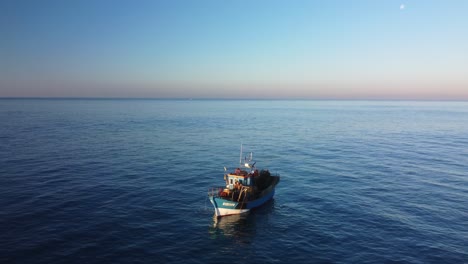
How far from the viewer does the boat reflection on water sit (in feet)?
128

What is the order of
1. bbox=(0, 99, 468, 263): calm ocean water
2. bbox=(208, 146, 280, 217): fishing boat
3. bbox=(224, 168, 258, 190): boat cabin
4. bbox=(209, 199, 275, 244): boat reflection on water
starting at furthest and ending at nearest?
bbox=(224, 168, 258, 190): boat cabin → bbox=(208, 146, 280, 217): fishing boat → bbox=(209, 199, 275, 244): boat reflection on water → bbox=(0, 99, 468, 263): calm ocean water

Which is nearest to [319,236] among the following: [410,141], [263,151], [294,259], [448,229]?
[294,259]

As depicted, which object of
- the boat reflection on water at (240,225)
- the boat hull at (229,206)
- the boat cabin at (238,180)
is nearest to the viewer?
the boat reflection on water at (240,225)

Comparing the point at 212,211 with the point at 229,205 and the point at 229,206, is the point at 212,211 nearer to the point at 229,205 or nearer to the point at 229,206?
the point at 229,206

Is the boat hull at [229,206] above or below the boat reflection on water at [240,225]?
above

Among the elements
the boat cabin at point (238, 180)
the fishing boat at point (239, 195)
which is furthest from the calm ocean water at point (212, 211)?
the boat cabin at point (238, 180)

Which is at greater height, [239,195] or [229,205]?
[239,195]

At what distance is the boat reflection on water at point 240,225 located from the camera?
1531 inches

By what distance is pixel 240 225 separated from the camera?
139 ft

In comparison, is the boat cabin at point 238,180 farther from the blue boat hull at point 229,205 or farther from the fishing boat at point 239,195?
the blue boat hull at point 229,205

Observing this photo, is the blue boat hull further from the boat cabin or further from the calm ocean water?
the boat cabin

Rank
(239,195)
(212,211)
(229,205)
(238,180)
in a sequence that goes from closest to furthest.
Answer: (229,205), (239,195), (212,211), (238,180)

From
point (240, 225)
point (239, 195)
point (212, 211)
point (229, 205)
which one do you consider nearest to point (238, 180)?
point (239, 195)

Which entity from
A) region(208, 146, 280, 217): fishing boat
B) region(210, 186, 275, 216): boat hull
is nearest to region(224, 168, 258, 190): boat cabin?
region(208, 146, 280, 217): fishing boat
